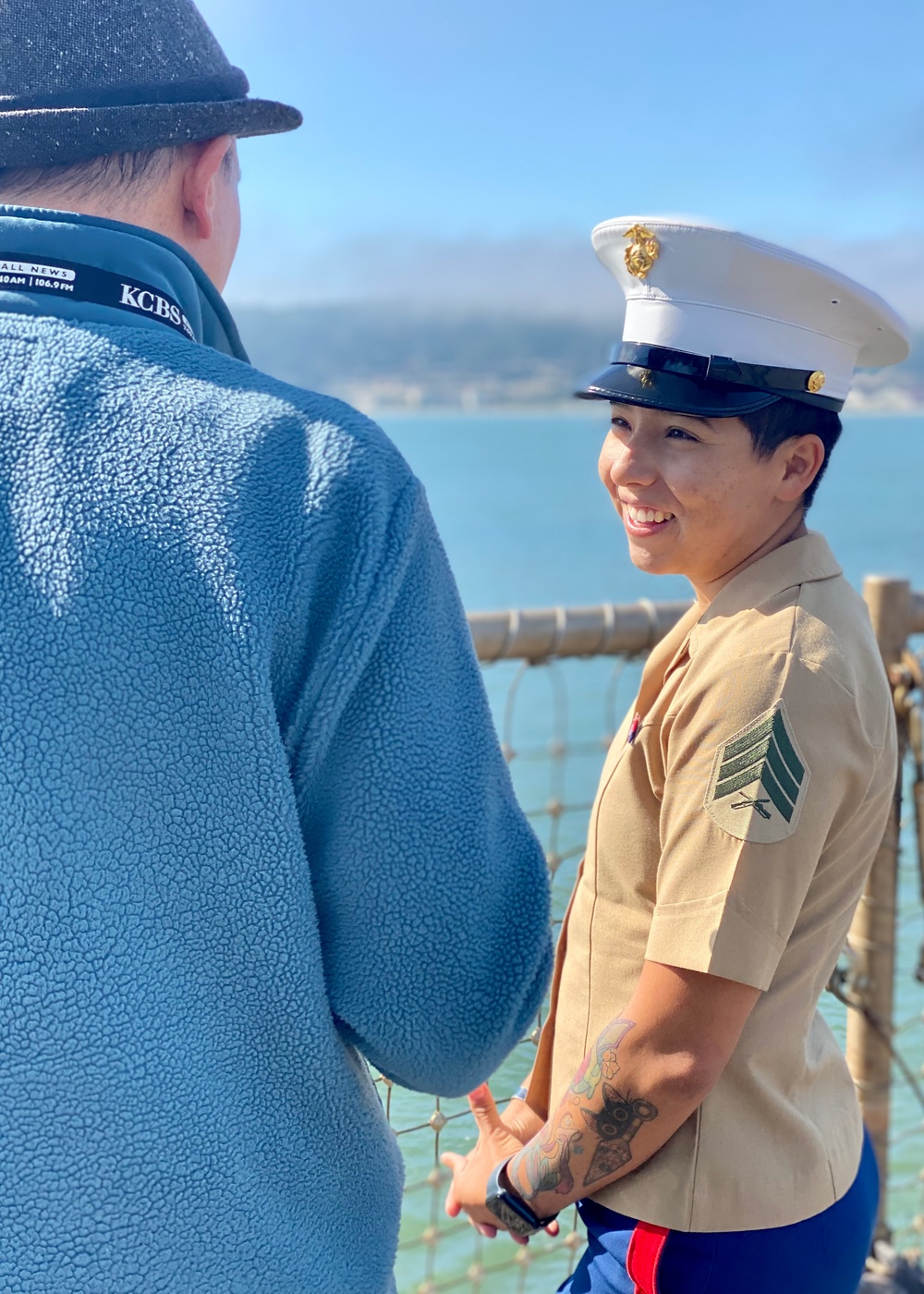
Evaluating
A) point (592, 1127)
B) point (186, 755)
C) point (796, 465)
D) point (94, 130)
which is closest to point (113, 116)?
point (94, 130)

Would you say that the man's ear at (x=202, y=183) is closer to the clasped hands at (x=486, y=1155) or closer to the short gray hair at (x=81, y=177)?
the short gray hair at (x=81, y=177)

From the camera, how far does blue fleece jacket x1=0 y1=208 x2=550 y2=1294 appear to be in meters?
0.67

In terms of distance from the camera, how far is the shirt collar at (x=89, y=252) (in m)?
0.71

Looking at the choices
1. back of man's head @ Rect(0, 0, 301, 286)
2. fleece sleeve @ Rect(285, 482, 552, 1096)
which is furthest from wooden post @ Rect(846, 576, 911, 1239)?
back of man's head @ Rect(0, 0, 301, 286)

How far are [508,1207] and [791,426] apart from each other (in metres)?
0.79

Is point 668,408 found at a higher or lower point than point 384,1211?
higher

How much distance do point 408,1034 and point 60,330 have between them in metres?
0.49

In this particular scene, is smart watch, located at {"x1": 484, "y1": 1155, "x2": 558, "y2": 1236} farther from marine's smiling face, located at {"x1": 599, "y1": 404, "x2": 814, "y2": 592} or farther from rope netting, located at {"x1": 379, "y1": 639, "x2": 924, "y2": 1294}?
marine's smiling face, located at {"x1": 599, "y1": 404, "x2": 814, "y2": 592}

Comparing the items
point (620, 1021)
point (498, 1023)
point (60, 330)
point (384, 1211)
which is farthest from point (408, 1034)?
point (60, 330)

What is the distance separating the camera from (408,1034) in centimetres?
78

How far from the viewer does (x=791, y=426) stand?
1148 mm

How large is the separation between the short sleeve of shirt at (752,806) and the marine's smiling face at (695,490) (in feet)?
0.57

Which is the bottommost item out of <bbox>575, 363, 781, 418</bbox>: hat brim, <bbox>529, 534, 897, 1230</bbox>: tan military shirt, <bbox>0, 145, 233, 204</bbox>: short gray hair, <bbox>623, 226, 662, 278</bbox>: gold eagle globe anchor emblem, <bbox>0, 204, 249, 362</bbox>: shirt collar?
<bbox>529, 534, 897, 1230</bbox>: tan military shirt

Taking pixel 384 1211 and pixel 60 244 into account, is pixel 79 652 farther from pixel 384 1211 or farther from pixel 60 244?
pixel 384 1211
